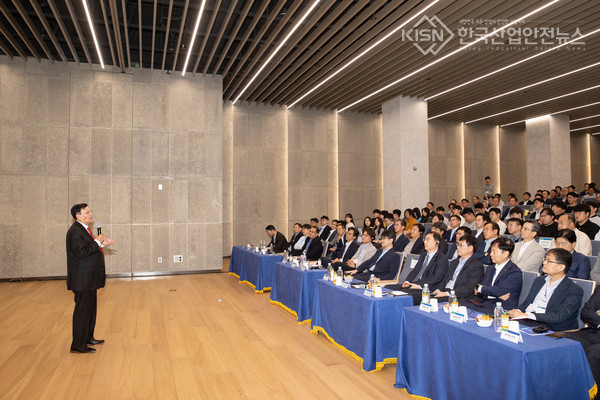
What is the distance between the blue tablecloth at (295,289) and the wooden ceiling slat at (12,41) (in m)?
6.33

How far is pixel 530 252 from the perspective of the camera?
462 centimetres

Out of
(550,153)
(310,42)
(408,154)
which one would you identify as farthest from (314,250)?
(550,153)

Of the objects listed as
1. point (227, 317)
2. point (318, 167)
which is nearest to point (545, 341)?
point (227, 317)

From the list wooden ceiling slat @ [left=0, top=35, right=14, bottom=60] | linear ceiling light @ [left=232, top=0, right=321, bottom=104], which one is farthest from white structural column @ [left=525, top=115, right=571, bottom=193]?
wooden ceiling slat @ [left=0, top=35, right=14, bottom=60]

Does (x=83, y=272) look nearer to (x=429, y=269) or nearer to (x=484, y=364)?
(x=429, y=269)

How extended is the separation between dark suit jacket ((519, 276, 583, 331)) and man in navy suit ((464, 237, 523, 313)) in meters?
0.55

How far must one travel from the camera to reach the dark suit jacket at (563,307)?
3.07 meters

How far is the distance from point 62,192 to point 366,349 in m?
8.09

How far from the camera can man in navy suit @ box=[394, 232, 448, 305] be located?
4.49 meters

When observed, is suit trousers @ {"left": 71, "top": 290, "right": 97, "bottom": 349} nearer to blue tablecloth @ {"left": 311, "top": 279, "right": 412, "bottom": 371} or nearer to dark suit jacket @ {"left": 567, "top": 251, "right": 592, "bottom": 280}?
blue tablecloth @ {"left": 311, "top": 279, "right": 412, "bottom": 371}

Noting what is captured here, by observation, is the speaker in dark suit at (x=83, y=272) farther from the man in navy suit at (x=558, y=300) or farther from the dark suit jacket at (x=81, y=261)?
the man in navy suit at (x=558, y=300)

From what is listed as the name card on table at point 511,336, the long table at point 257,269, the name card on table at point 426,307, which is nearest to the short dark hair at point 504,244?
the name card on table at point 426,307

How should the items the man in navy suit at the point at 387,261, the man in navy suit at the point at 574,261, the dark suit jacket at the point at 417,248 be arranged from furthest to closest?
the dark suit jacket at the point at 417,248
the man in navy suit at the point at 387,261
the man in navy suit at the point at 574,261

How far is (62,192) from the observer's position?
30.4ft
